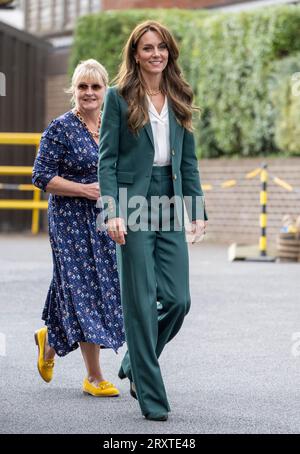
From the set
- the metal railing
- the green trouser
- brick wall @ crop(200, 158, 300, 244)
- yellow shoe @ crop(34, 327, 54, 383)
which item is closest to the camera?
the green trouser

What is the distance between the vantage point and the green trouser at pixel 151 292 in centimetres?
551

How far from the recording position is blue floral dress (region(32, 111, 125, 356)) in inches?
250

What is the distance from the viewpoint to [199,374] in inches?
277

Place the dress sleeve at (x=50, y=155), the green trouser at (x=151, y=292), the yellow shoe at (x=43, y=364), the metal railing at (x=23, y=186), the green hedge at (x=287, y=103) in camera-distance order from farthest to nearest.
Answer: the metal railing at (x=23, y=186), the green hedge at (x=287, y=103), the yellow shoe at (x=43, y=364), the dress sleeve at (x=50, y=155), the green trouser at (x=151, y=292)

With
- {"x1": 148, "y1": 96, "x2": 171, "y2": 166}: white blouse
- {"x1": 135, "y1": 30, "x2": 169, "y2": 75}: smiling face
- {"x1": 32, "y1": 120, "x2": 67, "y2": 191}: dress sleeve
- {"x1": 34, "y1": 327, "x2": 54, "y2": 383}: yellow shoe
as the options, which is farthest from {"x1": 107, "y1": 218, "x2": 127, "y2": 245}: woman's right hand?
{"x1": 34, "y1": 327, "x2": 54, "y2": 383}: yellow shoe

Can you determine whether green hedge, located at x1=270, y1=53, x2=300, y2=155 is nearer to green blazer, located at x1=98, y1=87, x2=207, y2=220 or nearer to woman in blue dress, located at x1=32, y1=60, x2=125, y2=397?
woman in blue dress, located at x1=32, y1=60, x2=125, y2=397

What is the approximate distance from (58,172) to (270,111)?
43.1ft

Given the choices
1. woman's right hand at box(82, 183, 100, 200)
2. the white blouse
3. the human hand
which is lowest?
the human hand

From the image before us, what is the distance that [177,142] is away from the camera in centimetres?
568

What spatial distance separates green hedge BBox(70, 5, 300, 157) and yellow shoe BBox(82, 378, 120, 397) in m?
12.6

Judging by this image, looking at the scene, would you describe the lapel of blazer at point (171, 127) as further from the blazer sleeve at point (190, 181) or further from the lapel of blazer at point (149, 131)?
the blazer sleeve at point (190, 181)

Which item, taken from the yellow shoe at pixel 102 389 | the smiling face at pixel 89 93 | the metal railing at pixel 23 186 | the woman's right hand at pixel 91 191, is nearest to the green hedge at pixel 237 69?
the metal railing at pixel 23 186

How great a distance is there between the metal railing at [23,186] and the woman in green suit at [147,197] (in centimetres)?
1747

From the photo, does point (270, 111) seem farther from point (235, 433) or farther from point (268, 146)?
point (235, 433)
